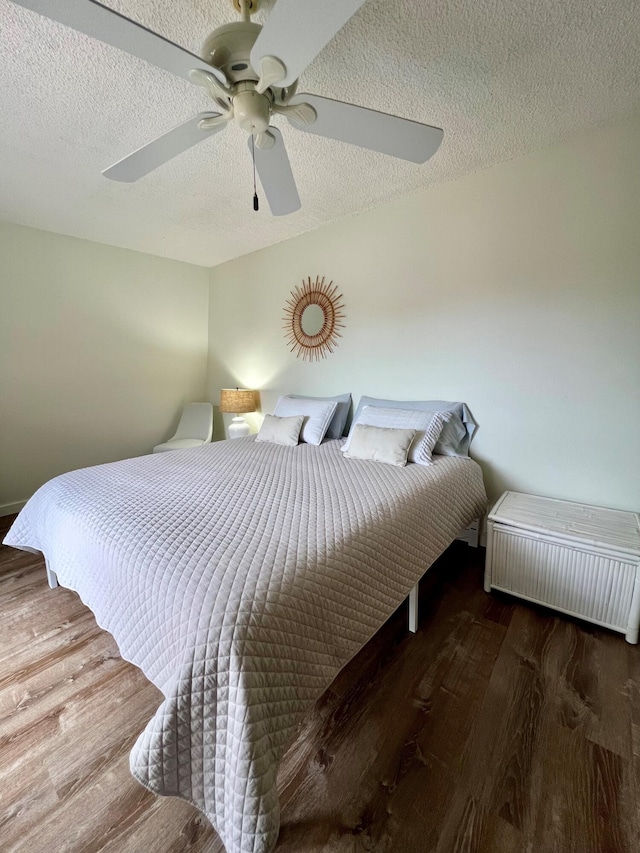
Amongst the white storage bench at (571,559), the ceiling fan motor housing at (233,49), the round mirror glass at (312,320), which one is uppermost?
the ceiling fan motor housing at (233,49)

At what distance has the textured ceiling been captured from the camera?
1216mm

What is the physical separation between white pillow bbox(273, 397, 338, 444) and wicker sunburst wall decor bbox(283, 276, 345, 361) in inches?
18.7

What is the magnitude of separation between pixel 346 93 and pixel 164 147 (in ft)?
2.83

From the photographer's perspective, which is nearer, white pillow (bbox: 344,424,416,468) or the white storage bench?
the white storage bench

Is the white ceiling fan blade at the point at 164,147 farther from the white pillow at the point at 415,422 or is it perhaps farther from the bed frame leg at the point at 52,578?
the bed frame leg at the point at 52,578

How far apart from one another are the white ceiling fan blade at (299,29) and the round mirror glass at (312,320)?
6.71 ft

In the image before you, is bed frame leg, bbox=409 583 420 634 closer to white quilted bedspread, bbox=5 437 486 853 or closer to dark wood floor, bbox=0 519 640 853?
dark wood floor, bbox=0 519 640 853

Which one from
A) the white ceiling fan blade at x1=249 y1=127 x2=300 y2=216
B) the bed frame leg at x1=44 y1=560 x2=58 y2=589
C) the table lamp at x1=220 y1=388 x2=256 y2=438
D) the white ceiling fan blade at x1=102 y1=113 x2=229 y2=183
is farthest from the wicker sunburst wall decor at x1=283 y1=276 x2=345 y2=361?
the bed frame leg at x1=44 y1=560 x2=58 y2=589

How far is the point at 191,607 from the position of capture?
943 mm

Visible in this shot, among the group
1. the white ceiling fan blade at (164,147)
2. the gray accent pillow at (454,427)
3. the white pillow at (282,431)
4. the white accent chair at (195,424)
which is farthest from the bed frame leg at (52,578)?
the gray accent pillow at (454,427)

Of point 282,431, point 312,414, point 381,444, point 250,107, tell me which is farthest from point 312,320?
point 250,107

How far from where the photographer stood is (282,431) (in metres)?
2.77

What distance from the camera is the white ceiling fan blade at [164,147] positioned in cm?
124

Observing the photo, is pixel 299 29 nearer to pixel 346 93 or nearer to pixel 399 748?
pixel 346 93
